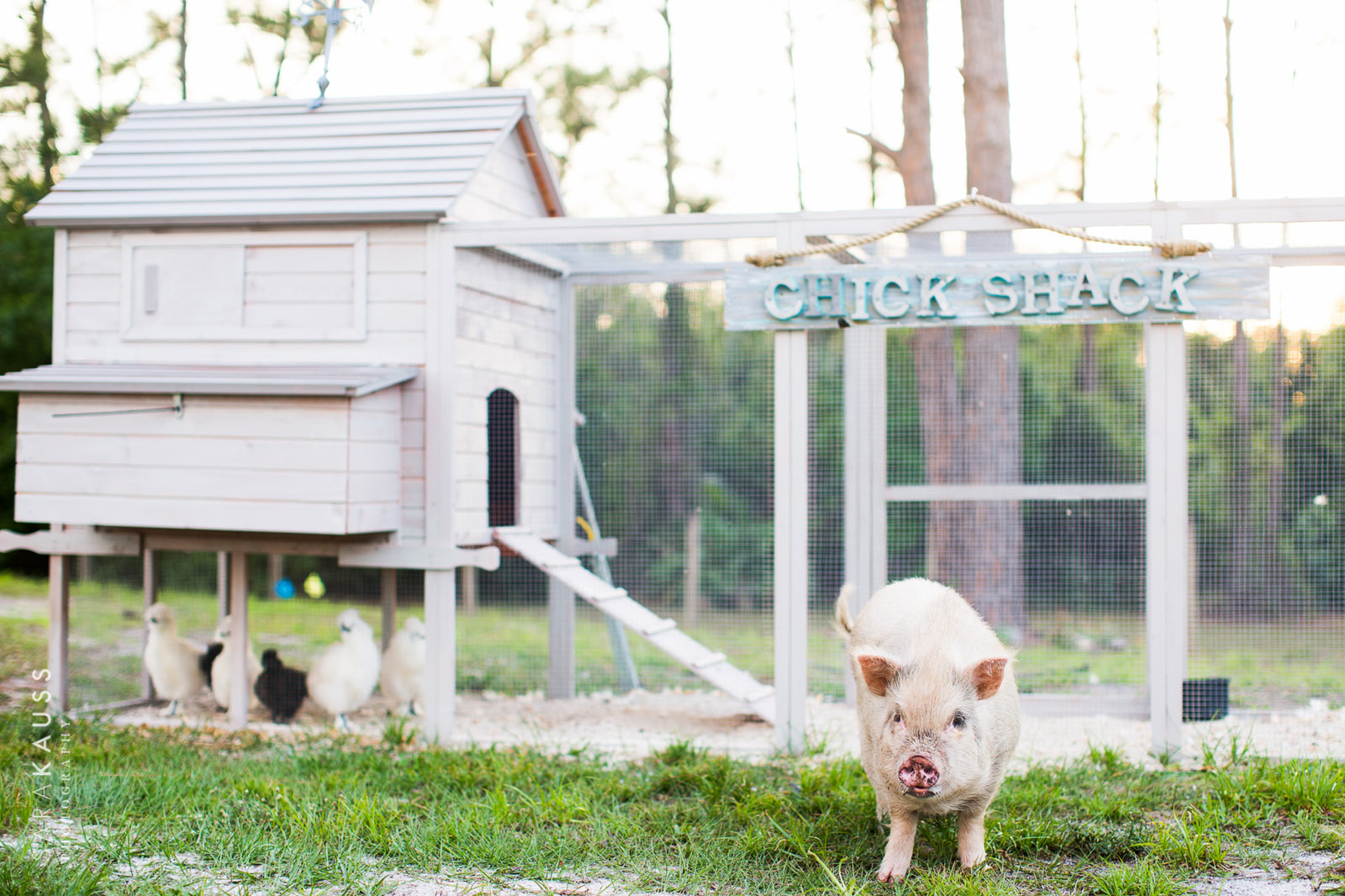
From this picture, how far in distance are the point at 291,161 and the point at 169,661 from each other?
3009 mm

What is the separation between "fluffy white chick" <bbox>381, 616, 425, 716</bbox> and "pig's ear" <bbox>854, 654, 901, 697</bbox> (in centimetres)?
365

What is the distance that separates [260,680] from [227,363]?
1872 millimetres

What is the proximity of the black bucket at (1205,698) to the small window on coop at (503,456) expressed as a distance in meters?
3.76

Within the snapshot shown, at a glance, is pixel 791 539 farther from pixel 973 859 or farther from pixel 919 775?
pixel 919 775

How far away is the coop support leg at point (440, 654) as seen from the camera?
5.71 metres

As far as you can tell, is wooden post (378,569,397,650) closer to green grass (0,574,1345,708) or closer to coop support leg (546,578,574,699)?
green grass (0,574,1345,708)

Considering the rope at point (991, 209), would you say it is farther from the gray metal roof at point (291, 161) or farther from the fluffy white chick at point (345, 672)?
the fluffy white chick at point (345, 672)

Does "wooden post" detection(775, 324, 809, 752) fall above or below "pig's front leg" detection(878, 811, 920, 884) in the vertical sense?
above

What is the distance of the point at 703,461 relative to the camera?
6230 mm

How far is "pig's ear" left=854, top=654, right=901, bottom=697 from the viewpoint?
3.48m

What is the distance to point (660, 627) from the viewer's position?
586 cm

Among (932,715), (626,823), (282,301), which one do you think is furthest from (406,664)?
(932,715)

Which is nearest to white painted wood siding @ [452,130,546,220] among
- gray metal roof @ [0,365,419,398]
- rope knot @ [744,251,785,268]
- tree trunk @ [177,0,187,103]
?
gray metal roof @ [0,365,419,398]

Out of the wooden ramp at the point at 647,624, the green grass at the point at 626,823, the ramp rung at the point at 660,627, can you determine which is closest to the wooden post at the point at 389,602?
the wooden ramp at the point at 647,624
